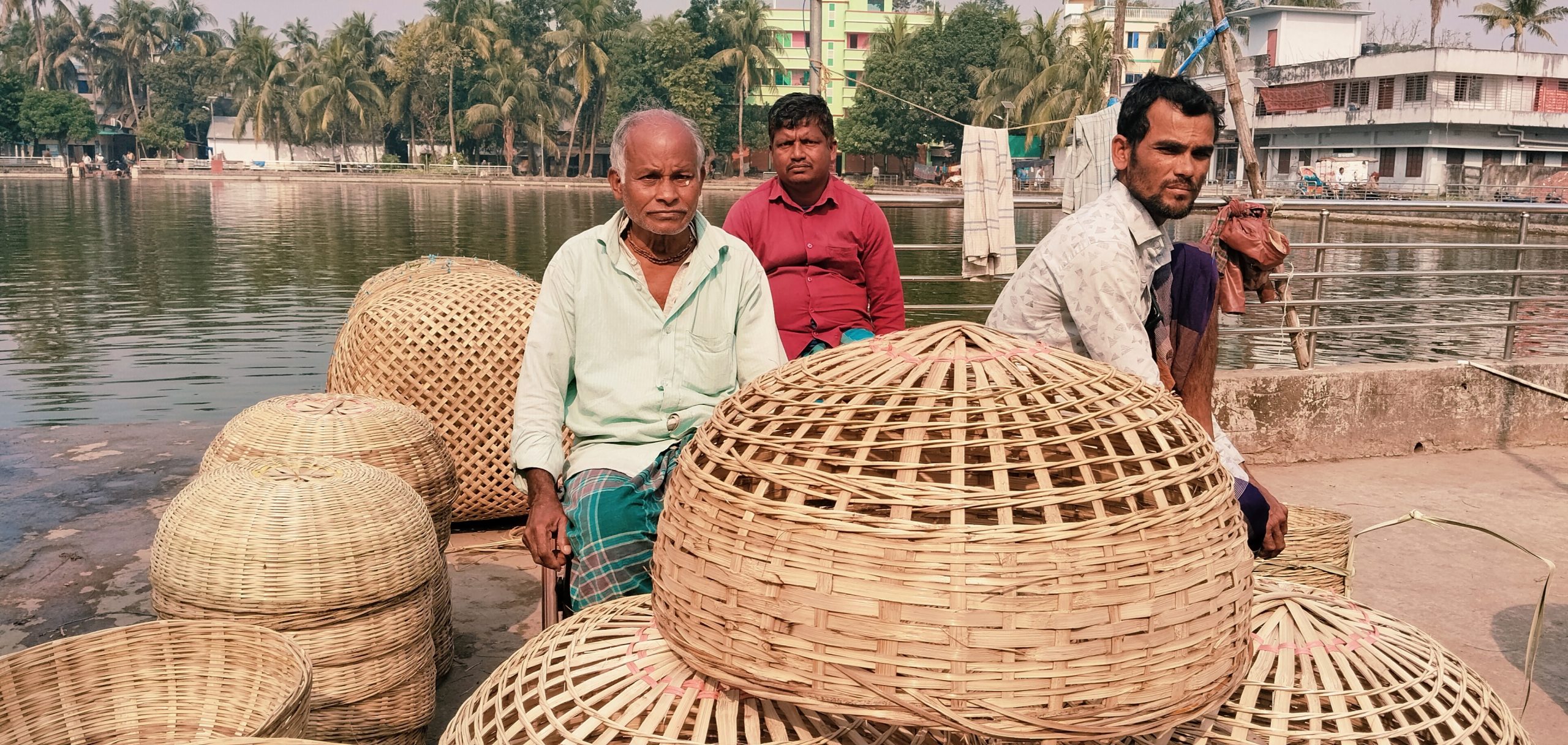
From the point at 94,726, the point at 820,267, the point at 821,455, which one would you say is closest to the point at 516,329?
the point at 820,267

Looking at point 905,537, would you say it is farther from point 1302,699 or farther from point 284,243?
point 284,243

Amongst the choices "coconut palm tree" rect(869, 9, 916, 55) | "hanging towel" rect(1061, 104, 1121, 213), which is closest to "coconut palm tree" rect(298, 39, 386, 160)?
"coconut palm tree" rect(869, 9, 916, 55)

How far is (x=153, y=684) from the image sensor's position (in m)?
2.39

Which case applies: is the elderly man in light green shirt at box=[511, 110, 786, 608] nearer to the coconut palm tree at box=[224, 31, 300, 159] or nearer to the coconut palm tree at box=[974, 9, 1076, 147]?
the coconut palm tree at box=[974, 9, 1076, 147]

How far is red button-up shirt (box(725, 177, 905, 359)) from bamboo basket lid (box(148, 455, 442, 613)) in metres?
1.66

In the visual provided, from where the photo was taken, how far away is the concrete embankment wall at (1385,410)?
6148 mm

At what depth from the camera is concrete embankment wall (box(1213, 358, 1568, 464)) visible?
615cm

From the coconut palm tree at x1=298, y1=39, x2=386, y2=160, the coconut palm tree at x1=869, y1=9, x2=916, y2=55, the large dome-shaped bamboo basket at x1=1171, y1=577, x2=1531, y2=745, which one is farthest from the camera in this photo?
the coconut palm tree at x1=298, y1=39, x2=386, y2=160

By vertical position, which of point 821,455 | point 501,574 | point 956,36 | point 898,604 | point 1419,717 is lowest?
point 501,574

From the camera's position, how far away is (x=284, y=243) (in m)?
24.6

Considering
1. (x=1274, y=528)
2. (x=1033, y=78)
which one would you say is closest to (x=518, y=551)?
(x=1274, y=528)

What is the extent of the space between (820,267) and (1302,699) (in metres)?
2.53

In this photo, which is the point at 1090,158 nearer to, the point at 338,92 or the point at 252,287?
the point at 252,287

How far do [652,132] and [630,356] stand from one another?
543 millimetres
